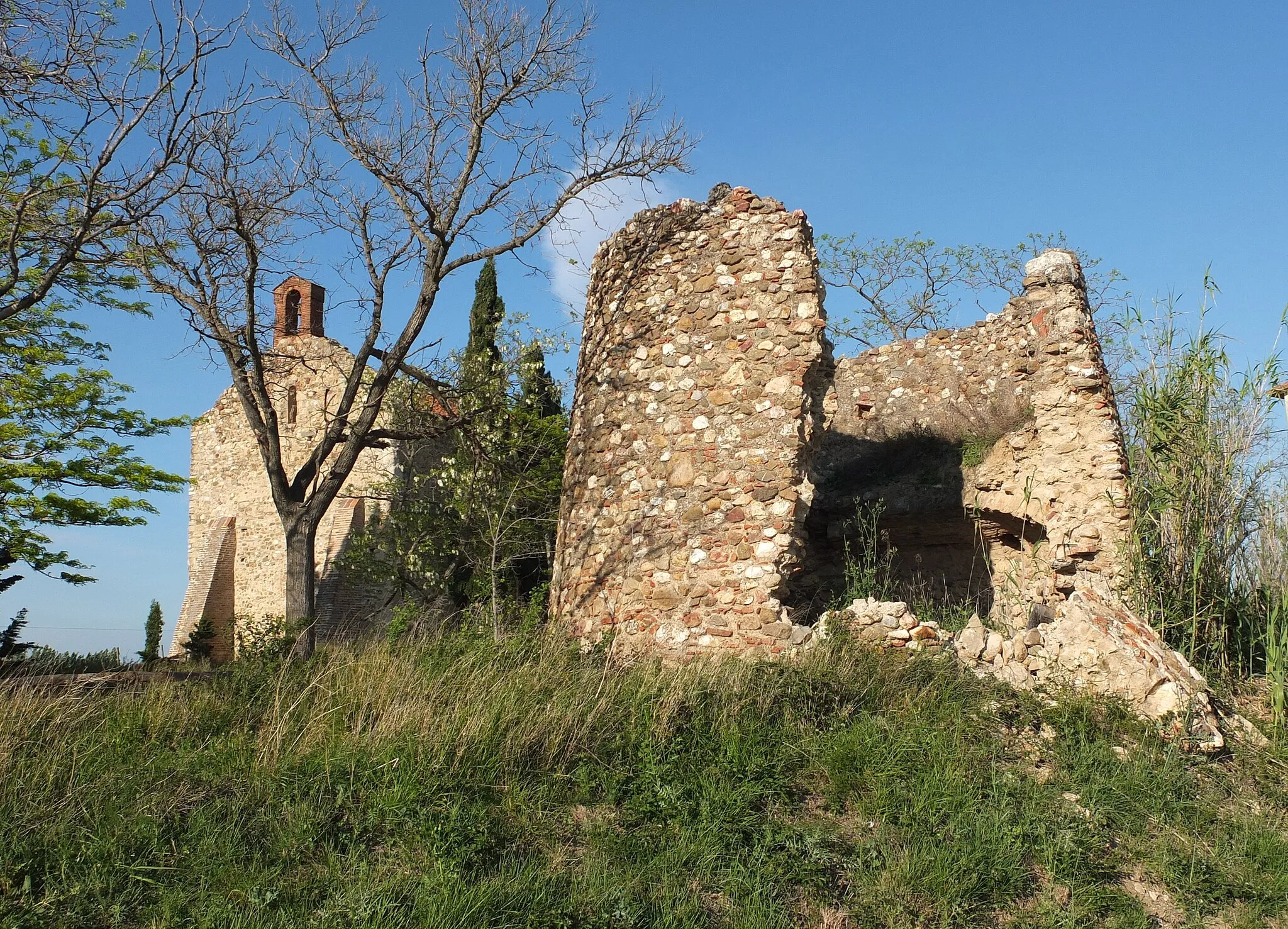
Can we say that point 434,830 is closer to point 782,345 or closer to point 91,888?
→ point 91,888

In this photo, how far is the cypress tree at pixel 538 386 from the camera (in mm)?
16203

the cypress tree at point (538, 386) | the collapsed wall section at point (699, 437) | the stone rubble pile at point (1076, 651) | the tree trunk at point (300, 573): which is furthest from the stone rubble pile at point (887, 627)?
the cypress tree at point (538, 386)

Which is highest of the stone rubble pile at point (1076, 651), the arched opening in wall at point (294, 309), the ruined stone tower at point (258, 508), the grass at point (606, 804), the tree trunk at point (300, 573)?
the arched opening in wall at point (294, 309)

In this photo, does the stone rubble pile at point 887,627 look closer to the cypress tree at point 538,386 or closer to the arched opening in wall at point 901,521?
the arched opening in wall at point 901,521

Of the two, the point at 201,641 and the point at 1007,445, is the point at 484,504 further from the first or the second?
the point at 201,641

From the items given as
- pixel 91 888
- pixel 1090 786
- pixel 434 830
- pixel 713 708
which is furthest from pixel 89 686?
pixel 1090 786

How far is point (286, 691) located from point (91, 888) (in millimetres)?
1984

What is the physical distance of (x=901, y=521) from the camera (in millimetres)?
10688

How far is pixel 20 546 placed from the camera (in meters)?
15.0

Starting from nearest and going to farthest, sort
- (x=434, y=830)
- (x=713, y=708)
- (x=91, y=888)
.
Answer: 1. (x=91, y=888)
2. (x=434, y=830)
3. (x=713, y=708)

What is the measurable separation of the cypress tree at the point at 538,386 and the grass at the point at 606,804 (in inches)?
408

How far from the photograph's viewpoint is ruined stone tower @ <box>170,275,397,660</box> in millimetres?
19625

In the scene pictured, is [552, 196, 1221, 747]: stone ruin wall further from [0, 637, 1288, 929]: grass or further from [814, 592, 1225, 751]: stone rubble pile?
[0, 637, 1288, 929]: grass

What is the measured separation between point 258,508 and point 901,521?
16418 millimetres
